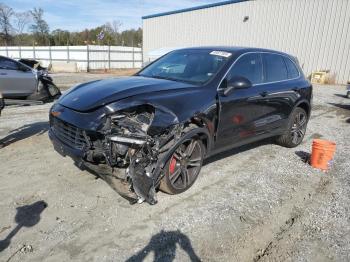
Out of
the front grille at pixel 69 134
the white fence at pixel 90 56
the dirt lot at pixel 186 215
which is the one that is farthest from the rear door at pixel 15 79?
the white fence at pixel 90 56

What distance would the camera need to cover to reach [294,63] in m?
6.48

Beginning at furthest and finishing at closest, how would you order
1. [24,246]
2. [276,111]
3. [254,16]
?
1. [254,16]
2. [276,111]
3. [24,246]

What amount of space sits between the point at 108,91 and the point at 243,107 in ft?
6.62

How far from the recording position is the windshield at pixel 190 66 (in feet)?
15.2

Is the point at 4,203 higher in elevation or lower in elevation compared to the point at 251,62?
lower

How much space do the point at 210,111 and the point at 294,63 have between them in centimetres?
312

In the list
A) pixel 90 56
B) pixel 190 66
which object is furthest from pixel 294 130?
pixel 90 56

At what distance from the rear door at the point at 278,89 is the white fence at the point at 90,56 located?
92.9 feet

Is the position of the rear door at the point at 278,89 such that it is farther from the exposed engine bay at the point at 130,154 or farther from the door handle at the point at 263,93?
the exposed engine bay at the point at 130,154

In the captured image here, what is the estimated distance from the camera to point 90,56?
32344 mm

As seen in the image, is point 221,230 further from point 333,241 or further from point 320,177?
point 320,177

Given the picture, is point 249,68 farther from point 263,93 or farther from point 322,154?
point 322,154

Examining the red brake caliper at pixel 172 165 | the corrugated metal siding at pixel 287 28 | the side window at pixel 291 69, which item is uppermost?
the corrugated metal siding at pixel 287 28

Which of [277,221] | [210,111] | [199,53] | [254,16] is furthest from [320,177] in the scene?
[254,16]
